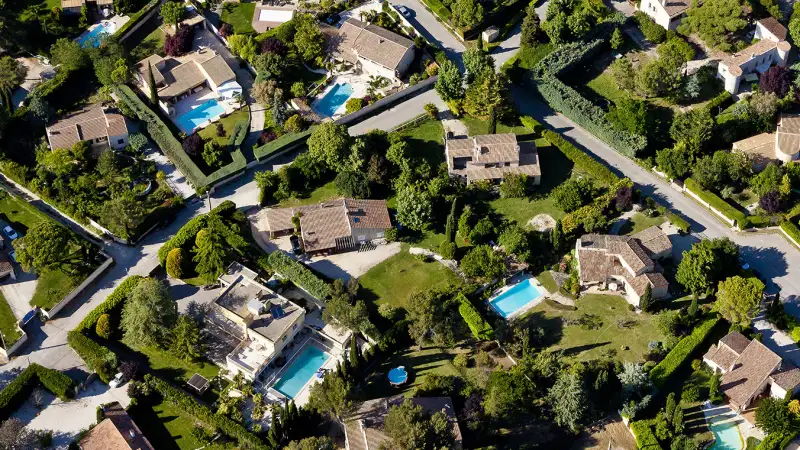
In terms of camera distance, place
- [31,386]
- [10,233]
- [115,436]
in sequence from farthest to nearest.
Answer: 1. [10,233]
2. [31,386]
3. [115,436]

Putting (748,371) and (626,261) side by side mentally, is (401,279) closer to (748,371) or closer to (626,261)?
(626,261)

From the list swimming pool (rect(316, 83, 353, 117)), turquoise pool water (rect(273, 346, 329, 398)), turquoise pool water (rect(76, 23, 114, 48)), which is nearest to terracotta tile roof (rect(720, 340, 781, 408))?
turquoise pool water (rect(273, 346, 329, 398))

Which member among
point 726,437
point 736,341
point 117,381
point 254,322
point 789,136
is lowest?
point 726,437

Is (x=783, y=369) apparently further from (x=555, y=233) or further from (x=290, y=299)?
(x=290, y=299)

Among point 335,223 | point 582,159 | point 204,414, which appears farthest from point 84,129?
point 582,159

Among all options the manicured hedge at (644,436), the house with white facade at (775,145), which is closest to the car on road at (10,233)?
the manicured hedge at (644,436)

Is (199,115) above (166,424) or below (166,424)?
above

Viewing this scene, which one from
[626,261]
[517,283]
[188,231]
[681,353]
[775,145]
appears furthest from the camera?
[775,145]
